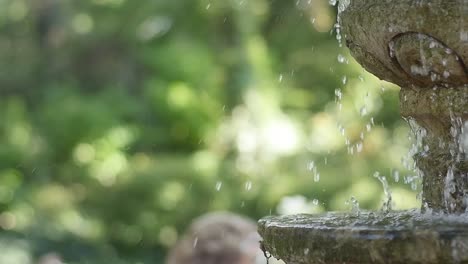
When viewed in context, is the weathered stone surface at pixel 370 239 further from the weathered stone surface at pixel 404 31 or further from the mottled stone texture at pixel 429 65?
the weathered stone surface at pixel 404 31

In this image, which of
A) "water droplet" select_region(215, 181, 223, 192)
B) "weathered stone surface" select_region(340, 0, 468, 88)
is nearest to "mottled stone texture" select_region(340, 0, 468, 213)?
"weathered stone surface" select_region(340, 0, 468, 88)

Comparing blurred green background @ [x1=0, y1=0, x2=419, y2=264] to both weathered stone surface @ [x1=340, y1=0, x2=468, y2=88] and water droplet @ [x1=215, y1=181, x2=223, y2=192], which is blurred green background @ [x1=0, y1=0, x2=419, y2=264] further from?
weathered stone surface @ [x1=340, y1=0, x2=468, y2=88]

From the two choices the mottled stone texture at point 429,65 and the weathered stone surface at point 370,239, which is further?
the mottled stone texture at point 429,65

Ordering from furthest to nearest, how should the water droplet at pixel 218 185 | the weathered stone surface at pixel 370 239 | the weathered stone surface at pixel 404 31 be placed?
the water droplet at pixel 218 185 → the weathered stone surface at pixel 404 31 → the weathered stone surface at pixel 370 239

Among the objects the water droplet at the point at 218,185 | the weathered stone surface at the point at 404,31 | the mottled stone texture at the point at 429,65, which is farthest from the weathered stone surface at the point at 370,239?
the water droplet at the point at 218,185

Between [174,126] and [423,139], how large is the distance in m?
8.88

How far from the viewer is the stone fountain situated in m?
2.02

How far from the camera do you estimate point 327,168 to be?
8.98 metres

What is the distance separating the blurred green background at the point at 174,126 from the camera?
9.26m

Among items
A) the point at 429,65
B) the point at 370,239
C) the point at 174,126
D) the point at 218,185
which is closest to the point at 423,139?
the point at 429,65

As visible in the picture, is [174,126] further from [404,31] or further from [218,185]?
[404,31]

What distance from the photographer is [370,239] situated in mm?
2043

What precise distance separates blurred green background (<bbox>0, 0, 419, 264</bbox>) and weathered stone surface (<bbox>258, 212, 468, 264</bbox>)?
230 inches

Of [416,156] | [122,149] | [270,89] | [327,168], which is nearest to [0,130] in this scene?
[122,149]
